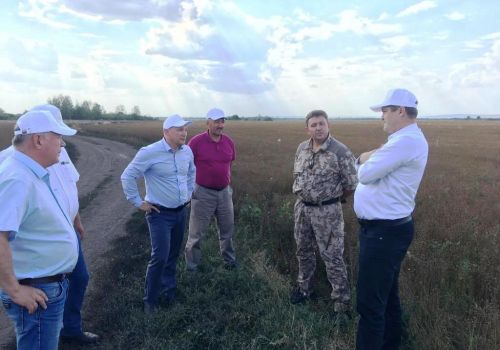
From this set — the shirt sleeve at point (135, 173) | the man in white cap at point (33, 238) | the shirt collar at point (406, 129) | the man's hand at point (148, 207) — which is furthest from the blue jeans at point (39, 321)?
the shirt collar at point (406, 129)

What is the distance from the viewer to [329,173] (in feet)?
15.2

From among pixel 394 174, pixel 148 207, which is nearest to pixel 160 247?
pixel 148 207

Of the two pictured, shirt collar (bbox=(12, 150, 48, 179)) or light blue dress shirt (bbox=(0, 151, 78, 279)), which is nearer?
light blue dress shirt (bbox=(0, 151, 78, 279))

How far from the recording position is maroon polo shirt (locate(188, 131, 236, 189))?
5531 mm

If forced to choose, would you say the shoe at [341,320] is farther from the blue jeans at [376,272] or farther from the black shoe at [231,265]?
the black shoe at [231,265]

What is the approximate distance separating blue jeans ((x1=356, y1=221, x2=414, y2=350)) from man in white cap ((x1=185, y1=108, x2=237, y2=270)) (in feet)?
8.15

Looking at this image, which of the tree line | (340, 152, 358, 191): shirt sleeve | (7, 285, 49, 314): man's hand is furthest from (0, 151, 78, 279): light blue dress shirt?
the tree line

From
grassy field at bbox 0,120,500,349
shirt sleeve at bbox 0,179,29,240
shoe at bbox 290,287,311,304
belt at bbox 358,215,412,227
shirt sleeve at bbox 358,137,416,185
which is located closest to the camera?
shirt sleeve at bbox 0,179,29,240

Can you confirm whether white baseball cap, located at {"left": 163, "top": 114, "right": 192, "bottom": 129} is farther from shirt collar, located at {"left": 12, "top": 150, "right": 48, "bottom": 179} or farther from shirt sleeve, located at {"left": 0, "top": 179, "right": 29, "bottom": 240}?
shirt sleeve, located at {"left": 0, "top": 179, "right": 29, "bottom": 240}

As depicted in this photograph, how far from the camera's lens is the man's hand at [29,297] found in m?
2.42

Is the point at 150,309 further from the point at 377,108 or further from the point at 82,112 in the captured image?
the point at 82,112

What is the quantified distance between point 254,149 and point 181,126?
1764 cm

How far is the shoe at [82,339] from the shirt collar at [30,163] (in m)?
2.20

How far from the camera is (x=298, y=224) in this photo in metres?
4.91
